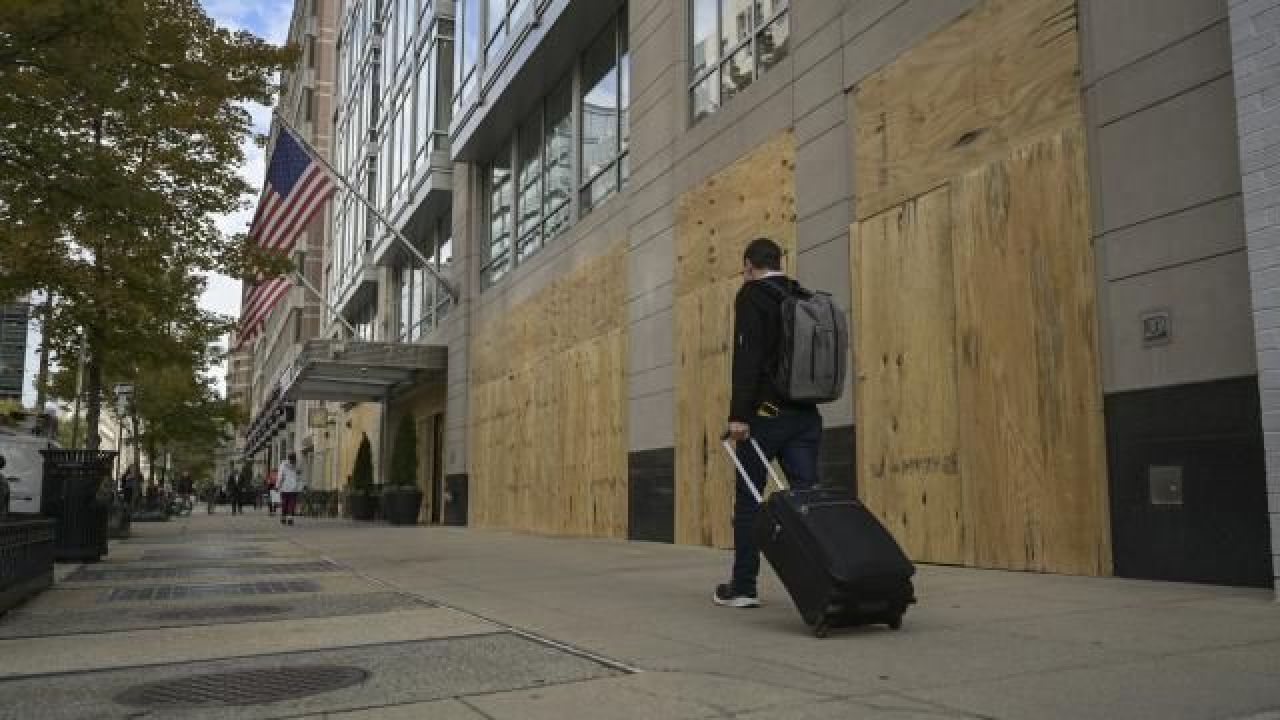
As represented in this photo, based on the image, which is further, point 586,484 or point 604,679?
point 586,484

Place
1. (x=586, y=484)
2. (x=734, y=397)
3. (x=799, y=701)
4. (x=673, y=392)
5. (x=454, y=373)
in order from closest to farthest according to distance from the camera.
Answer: (x=799, y=701), (x=734, y=397), (x=673, y=392), (x=586, y=484), (x=454, y=373)

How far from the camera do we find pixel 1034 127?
7.57 meters

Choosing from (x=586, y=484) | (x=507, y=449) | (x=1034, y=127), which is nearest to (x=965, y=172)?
(x=1034, y=127)

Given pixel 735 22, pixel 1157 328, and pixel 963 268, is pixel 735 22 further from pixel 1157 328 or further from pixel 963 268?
pixel 1157 328

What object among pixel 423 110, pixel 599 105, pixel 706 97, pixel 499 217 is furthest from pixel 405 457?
pixel 706 97

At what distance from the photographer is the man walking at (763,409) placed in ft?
18.1

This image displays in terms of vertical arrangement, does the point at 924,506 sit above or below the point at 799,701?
above

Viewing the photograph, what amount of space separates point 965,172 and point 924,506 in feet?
8.62

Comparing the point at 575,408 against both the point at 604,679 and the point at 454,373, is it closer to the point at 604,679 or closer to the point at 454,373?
the point at 454,373

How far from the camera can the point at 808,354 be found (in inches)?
211

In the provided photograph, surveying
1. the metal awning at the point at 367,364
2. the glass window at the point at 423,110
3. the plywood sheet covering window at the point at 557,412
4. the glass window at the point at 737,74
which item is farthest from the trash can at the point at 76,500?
the glass window at the point at 423,110

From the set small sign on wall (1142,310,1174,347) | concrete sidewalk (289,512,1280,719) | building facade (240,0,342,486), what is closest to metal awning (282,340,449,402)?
building facade (240,0,342,486)

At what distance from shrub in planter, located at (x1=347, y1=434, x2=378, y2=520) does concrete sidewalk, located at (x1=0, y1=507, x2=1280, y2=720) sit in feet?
76.8

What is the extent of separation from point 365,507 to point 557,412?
1555cm
